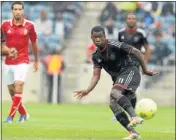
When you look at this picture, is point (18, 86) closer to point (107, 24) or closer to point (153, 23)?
Result: point (107, 24)

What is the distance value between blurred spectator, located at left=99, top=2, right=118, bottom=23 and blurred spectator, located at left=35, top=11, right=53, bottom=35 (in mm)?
2064

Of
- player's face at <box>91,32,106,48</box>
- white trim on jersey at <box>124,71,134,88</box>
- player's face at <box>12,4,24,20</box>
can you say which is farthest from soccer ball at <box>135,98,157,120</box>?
player's face at <box>12,4,24,20</box>

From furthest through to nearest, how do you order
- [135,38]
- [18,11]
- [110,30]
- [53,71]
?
[110,30], [53,71], [135,38], [18,11]

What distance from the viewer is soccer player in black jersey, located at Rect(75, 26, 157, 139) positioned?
10.5 m

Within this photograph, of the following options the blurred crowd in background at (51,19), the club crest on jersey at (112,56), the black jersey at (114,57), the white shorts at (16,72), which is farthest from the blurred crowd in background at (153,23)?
the club crest on jersey at (112,56)

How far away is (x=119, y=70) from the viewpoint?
11.0 meters

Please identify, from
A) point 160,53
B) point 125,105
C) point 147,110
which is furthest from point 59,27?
point 125,105

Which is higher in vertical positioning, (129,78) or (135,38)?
(129,78)

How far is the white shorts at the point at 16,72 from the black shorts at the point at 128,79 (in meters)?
3.36

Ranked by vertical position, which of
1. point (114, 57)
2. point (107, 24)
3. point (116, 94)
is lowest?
point (107, 24)

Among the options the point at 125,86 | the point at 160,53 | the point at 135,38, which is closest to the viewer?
the point at 125,86

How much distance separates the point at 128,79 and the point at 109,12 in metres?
15.5

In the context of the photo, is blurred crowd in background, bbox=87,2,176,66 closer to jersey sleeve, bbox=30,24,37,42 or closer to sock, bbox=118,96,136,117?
jersey sleeve, bbox=30,24,37,42

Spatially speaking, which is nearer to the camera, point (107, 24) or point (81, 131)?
point (81, 131)
